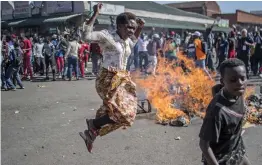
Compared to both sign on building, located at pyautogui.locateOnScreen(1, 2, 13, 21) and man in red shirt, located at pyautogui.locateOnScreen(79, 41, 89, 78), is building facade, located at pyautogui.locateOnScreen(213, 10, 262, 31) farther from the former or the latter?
man in red shirt, located at pyautogui.locateOnScreen(79, 41, 89, 78)

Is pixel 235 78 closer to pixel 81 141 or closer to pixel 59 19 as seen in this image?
pixel 81 141

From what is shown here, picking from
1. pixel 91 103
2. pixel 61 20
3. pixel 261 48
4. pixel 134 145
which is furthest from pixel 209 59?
pixel 61 20

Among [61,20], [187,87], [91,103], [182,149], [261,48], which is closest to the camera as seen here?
[182,149]

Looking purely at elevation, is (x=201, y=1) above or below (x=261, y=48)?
above

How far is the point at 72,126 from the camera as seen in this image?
6621 millimetres

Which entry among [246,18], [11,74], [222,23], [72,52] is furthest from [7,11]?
[246,18]

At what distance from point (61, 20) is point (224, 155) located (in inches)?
795

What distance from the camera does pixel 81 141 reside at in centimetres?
561

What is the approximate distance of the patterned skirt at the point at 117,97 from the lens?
4.00 metres

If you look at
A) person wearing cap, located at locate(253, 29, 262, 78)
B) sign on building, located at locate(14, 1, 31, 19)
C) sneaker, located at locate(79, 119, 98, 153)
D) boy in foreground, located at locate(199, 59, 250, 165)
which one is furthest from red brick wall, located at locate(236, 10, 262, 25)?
boy in foreground, located at locate(199, 59, 250, 165)

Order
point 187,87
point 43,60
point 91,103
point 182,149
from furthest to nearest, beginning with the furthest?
point 43,60, point 91,103, point 187,87, point 182,149

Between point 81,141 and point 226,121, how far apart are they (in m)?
3.58

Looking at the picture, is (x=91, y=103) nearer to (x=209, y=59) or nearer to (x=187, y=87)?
(x=187, y=87)

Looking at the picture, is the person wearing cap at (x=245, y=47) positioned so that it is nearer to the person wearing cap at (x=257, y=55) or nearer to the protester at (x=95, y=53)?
the person wearing cap at (x=257, y=55)
